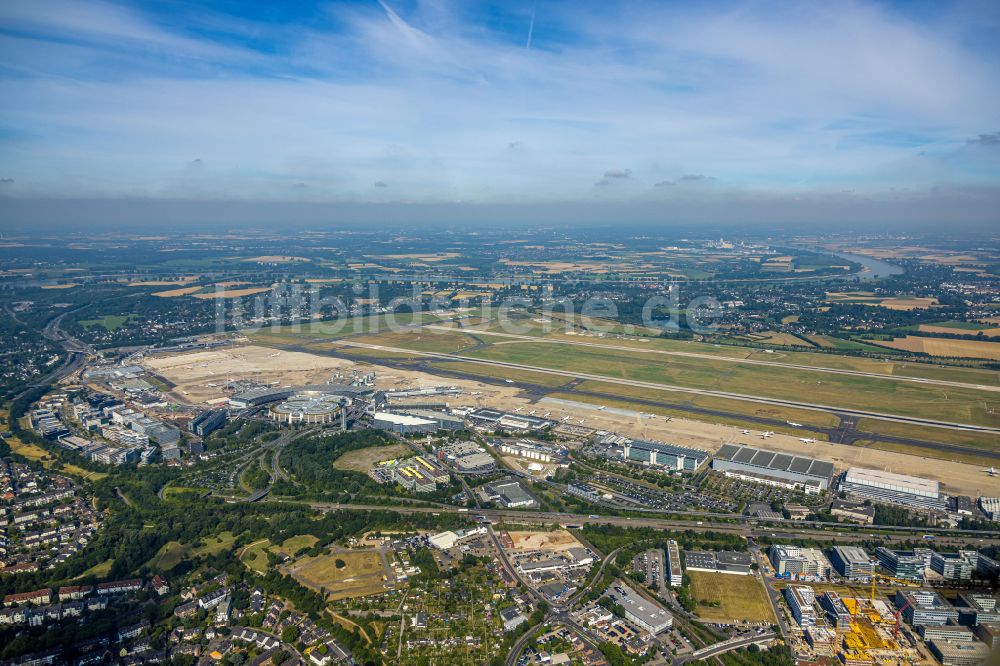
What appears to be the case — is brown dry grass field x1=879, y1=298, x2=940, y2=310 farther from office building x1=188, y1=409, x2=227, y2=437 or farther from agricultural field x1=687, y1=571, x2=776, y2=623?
office building x1=188, y1=409, x2=227, y2=437

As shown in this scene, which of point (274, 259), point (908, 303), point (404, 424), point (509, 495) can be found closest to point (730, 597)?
point (509, 495)

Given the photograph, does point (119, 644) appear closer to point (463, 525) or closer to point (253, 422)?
point (463, 525)

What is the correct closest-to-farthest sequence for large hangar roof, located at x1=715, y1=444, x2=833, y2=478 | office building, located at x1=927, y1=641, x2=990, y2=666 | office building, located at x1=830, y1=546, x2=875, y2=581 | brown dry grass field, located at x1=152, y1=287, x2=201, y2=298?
office building, located at x1=927, y1=641, x2=990, y2=666, office building, located at x1=830, y1=546, x2=875, y2=581, large hangar roof, located at x1=715, y1=444, x2=833, y2=478, brown dry grass field, located at x1=152, y1=287, x2=201, y2=298

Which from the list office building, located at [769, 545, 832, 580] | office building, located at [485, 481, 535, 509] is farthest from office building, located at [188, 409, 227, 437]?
office building, located at [769, 545, 832, 580]

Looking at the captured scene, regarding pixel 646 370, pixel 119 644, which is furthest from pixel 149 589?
pixel 646 370

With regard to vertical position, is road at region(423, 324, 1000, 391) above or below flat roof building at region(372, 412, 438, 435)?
above

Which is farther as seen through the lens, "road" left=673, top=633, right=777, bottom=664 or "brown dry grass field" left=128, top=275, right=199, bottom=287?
"brown dry grass field" left=128, top=275, right=199, bottom=287

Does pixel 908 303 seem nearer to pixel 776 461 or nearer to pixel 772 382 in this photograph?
pixel 772 382
